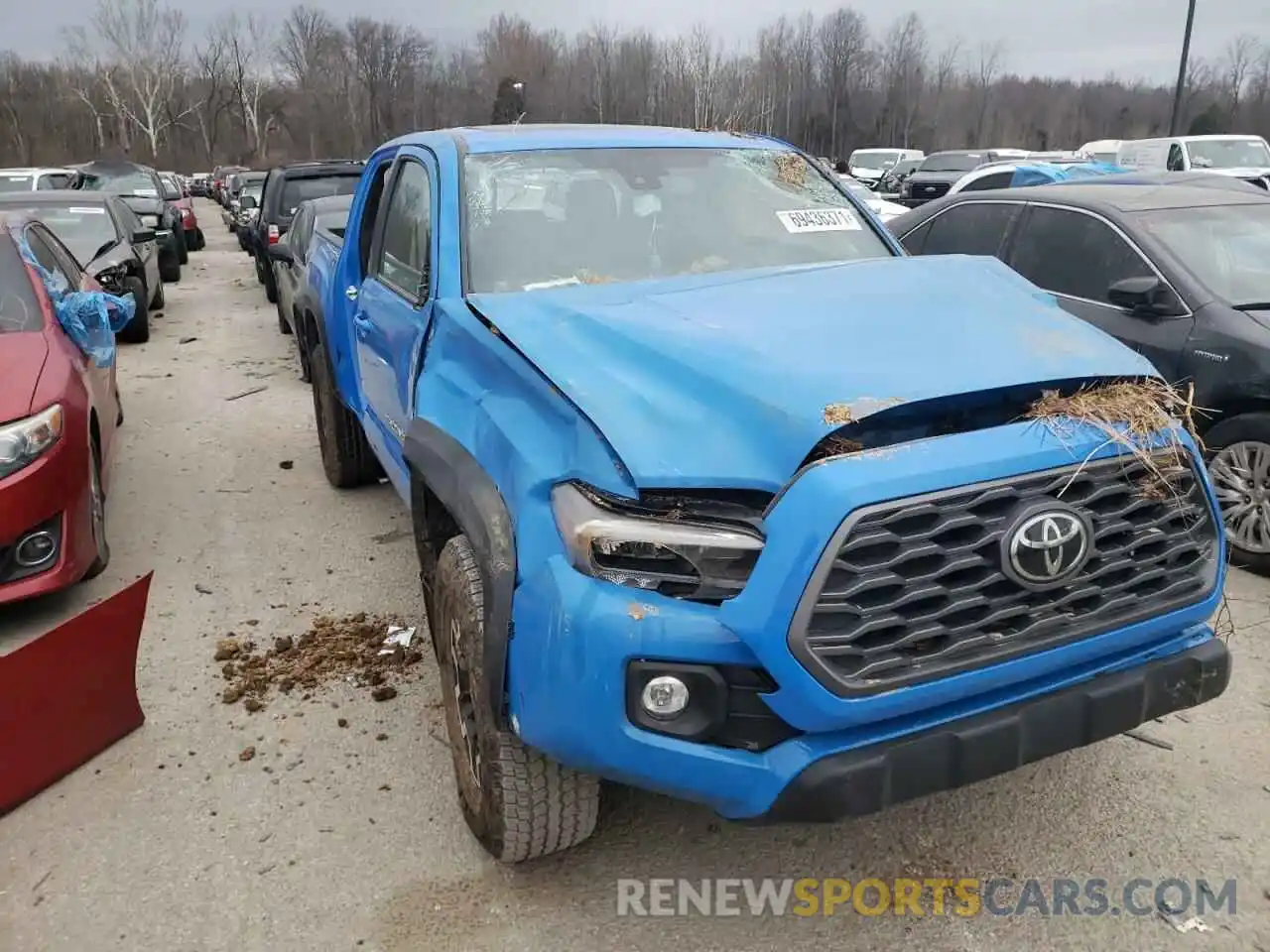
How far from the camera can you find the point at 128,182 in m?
21.1

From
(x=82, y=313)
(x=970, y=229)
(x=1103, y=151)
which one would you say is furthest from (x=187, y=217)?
(x=1103, y=151)

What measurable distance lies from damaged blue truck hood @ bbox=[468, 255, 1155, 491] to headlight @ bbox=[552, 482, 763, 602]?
0.10 m

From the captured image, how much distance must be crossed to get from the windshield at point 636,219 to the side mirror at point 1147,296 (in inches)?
71.8

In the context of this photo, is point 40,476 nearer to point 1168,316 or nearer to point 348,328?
point 348,328

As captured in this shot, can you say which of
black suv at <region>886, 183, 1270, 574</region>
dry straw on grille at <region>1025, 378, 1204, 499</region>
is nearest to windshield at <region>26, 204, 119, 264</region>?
black suv at <region>886, 183, 1270, 574</region>

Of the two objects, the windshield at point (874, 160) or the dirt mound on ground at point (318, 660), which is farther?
the windshield at point (874, 160)

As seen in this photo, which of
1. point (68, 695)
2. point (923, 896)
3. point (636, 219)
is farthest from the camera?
point (636, 219)

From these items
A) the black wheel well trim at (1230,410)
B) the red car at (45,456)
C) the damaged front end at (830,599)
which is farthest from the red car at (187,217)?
the damaged front end at (830,599)

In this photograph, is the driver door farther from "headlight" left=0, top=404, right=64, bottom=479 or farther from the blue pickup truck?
"headlight" left=0, top=404, right=64, bottom=479

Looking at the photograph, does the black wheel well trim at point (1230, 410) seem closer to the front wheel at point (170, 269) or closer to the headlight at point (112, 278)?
the headlight at point (112, 278)

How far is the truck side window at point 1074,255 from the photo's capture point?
5.29m

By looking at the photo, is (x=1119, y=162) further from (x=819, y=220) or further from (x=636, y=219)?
(x=636, y=219)

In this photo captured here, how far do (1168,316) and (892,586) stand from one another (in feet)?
12.0

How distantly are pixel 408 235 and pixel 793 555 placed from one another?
2440mm
